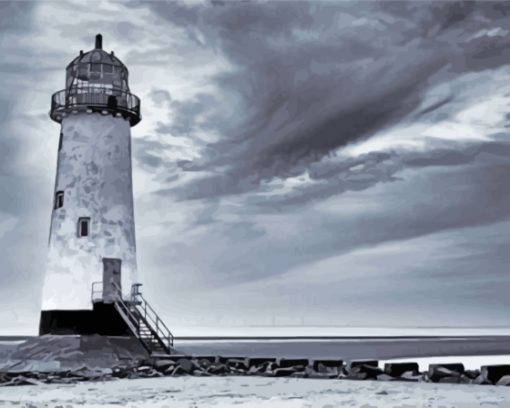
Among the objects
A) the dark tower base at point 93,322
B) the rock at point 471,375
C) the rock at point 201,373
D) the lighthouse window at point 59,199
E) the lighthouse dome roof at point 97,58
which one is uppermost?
the lighthouse dome roof at point 97,58

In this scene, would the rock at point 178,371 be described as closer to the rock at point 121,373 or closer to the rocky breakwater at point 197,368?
the rocky breakwater at point 197,368

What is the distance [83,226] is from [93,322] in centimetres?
292

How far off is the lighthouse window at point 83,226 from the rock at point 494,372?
1289cm

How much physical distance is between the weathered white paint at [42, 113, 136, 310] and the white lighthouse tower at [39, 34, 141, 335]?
30 millimetres

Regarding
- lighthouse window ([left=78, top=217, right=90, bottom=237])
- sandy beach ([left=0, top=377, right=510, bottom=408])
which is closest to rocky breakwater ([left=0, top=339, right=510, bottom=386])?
sandy beach ([left=0, top=377, right=510, bottom=408])

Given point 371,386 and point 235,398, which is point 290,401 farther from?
point 371,386

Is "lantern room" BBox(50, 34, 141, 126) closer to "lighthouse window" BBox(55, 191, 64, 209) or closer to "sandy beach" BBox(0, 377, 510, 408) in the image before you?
"lighthouse window" BBox(55, 191, 64, 209)

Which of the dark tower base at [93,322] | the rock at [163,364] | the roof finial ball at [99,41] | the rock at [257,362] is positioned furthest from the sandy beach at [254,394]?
the roof finial ball at [99,41]

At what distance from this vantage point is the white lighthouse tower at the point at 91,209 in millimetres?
26828

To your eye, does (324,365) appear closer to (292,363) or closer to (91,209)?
(292,363)

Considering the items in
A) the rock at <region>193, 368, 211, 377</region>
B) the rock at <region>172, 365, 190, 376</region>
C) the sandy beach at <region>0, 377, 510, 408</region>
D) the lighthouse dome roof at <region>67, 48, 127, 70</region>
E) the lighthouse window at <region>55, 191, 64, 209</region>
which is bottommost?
the sandy beach at <region>0, 377, 510, 408</region>

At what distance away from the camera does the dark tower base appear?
87.6 ft

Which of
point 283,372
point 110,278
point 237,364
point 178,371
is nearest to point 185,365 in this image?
point 178,371

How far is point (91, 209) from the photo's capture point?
26969 mm
